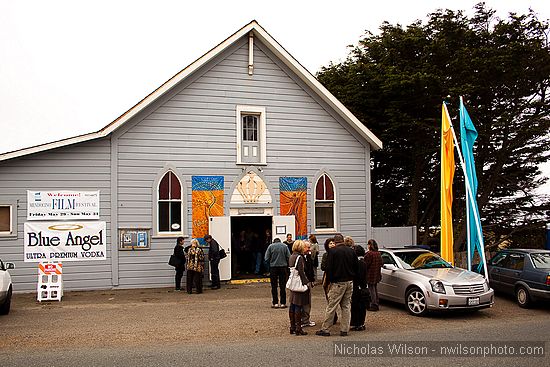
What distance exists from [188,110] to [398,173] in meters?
14.1

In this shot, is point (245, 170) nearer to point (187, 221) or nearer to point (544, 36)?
point (187, 221)

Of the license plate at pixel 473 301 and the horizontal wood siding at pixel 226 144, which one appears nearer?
the license plate at pixel 473 301

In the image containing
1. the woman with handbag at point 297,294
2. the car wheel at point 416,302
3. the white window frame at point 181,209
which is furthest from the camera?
the white window frame at point 181,209

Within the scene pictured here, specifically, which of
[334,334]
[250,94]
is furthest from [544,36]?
[334,334]

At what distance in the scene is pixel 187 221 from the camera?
1859cm

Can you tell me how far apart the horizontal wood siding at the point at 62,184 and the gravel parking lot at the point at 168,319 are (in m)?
0.63

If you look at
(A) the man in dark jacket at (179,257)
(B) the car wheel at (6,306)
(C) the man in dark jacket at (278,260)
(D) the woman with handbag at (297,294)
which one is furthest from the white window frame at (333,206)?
(B) the car wheel at (6,306)

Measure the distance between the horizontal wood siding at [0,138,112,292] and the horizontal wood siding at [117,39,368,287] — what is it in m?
0.50

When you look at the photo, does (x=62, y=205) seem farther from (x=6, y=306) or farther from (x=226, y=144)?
(x=226, y=144)

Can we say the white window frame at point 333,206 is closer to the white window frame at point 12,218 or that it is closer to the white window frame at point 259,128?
the white window frame at point 259,128

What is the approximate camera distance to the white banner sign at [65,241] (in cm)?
1716

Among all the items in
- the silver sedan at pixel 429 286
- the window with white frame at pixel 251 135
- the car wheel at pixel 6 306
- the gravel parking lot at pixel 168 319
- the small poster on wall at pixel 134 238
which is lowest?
the gravel parking lot at pixel 168 319

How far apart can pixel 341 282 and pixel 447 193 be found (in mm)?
7918

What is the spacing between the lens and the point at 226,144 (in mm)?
19266
